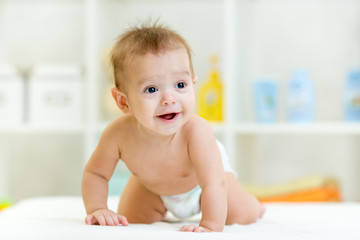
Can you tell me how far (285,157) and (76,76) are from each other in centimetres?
100

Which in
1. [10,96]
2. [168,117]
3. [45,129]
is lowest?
[45,129]

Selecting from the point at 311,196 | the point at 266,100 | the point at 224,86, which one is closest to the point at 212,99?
the point at 224,86

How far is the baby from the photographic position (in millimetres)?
867

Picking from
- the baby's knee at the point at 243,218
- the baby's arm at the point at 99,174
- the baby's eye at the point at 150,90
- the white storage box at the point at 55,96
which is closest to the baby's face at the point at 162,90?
the baby's eye at the point at 150,90

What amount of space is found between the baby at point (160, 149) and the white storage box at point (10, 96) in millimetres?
1141

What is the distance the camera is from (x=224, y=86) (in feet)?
6.34

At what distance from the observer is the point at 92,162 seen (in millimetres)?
1015

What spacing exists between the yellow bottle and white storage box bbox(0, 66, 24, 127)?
29.1 inches

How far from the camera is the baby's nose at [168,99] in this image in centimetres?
85

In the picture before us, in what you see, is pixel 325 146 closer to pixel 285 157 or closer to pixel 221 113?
pixel 285 157

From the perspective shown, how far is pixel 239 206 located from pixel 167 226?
0.64 ft

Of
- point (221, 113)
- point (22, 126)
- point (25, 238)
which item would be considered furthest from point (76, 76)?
point (25, 238)

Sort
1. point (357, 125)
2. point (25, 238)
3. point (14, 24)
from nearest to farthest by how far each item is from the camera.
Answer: point (25, 238) → point (357, 125) → point (14, 24)

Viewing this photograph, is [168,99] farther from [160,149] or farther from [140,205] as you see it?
[140,205]
